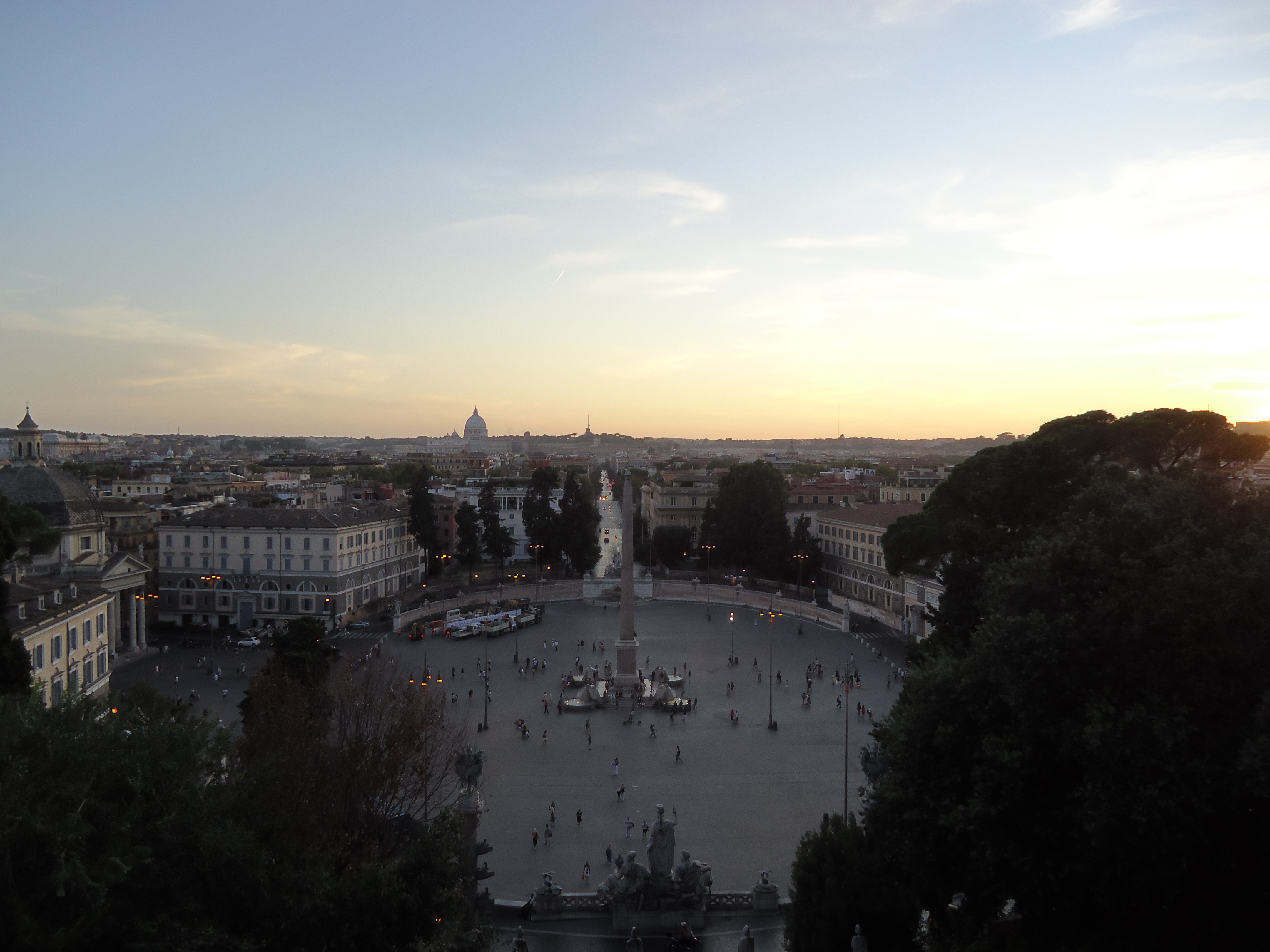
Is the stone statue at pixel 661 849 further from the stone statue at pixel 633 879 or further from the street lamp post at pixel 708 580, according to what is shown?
the street lamp post at pixel 708 580

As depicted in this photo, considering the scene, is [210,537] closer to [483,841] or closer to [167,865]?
[483,841]

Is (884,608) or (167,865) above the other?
(167,865)

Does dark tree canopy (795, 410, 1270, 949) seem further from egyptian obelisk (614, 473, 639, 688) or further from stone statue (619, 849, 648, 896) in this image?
egyptian obelisk (614, 473, 639, 688)

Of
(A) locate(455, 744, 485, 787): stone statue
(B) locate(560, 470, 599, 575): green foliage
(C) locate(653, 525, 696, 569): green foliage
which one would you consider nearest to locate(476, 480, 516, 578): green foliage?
(B) locate(560, 470, 599, 575): green foliage

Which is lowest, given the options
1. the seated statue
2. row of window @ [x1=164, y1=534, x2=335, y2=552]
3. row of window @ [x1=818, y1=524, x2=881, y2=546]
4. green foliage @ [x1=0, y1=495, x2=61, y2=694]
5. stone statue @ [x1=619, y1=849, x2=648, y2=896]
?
the seated statue

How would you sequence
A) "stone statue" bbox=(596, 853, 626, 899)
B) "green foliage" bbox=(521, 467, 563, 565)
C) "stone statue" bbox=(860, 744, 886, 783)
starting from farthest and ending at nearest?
"green foliage" bbox=(521, 467, 563, 565)
"stone statue" bbox=(596, 853, 626, 899)
"stone statue" bbox=(860, 744, 886, 783)

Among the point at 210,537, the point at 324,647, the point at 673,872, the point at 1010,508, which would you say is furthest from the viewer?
the point at 210,537

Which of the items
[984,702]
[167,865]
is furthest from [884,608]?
[167,865]
